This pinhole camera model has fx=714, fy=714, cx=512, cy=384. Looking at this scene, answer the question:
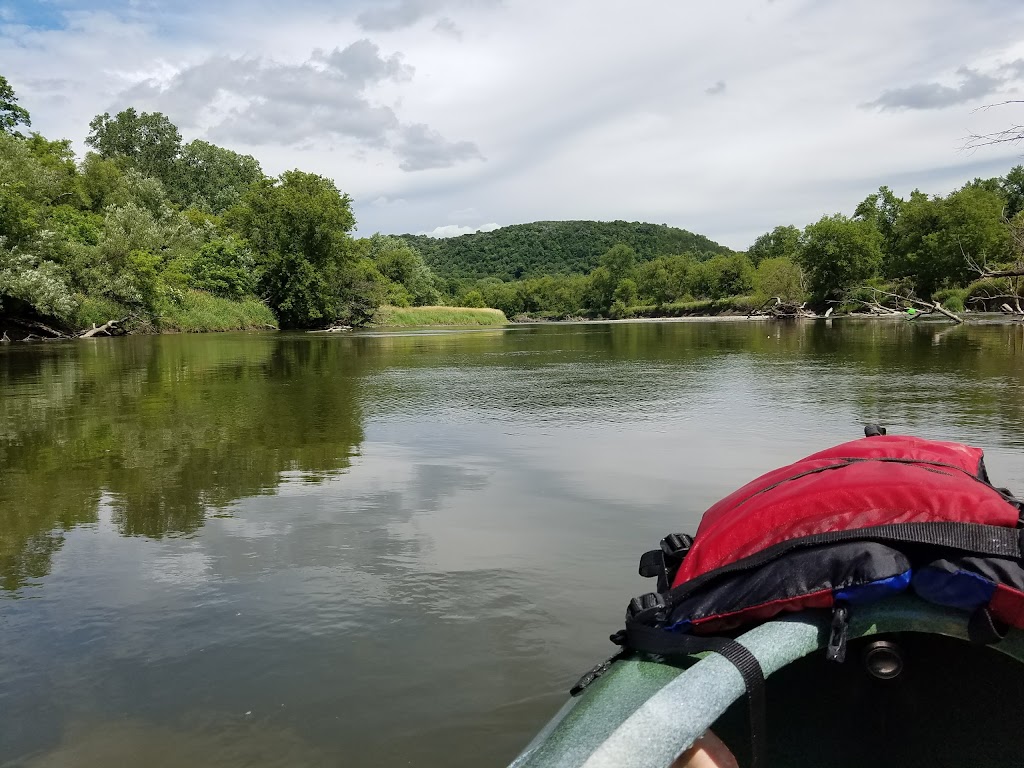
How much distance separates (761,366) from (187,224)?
4999 centimetres

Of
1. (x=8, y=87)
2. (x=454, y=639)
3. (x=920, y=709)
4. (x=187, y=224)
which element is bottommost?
(x=454, y=639)

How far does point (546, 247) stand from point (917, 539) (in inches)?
7637

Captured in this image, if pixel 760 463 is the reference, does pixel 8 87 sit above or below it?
above

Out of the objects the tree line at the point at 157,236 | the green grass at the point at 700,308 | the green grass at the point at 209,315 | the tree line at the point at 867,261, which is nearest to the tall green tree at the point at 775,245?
the tree line at the point at 867,261

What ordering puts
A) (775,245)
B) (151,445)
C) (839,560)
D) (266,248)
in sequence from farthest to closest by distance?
(775,245)
(266,248)
(151,445)
(839,560)

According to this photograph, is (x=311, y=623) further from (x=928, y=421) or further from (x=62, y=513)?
(x=928, y=421)

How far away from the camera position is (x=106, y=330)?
131 feet

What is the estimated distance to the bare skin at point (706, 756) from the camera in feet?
5.53

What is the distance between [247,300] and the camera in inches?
2223

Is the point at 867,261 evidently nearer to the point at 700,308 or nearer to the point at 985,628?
the point at 700,308

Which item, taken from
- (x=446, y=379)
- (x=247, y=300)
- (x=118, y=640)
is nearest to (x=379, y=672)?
(x=118, y=640)

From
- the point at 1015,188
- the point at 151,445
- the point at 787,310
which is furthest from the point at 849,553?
the point at 1015,188

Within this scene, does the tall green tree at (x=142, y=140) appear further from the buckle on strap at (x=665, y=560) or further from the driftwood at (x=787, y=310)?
the buckle on strap at (x=665, y=560)

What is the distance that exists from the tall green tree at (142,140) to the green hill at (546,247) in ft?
250
